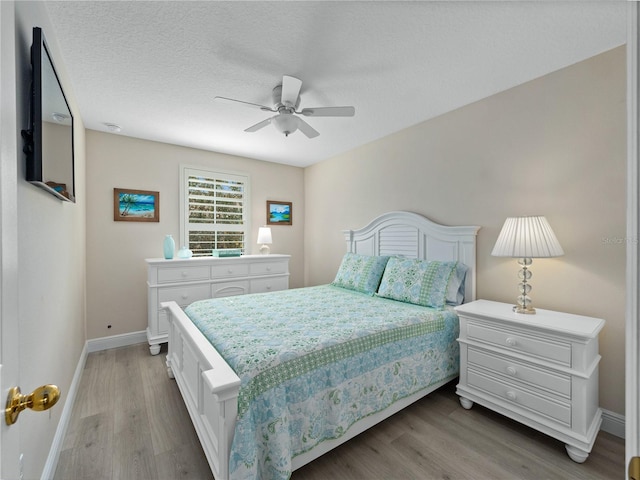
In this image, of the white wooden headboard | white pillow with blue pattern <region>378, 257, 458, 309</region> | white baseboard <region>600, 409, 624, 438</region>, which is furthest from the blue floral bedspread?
white baseboard <region>600, 409, 624, 438</region>

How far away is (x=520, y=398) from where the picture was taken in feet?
6.31

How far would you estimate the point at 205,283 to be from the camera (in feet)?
11.8

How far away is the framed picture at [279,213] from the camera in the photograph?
472 cm

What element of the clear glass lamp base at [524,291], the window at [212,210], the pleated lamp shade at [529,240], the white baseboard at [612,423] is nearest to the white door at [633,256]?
the pleated lamp shade at [529,240]

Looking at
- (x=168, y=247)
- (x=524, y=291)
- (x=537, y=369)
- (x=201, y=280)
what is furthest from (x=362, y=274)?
(x=168, y=247)

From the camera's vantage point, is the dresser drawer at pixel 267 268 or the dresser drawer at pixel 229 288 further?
the dresser drawer at pixel 267 268

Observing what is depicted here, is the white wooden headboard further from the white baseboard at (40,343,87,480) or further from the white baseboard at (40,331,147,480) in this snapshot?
the white baseboard at (40,343,87,480)

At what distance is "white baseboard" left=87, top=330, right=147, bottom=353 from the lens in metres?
3.33

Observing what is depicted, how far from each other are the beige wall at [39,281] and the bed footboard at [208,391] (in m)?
0.69

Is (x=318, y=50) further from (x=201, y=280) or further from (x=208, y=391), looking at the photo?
(x=201, y=280)

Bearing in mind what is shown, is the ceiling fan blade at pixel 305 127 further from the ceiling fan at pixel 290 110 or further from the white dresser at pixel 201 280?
the white dresser at pixel 201 280

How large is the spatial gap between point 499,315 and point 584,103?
63.6 inches

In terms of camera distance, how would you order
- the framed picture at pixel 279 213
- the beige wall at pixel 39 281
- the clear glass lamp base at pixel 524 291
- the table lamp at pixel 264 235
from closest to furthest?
the beige wall at pixel 39 281 → the clear glass lamp base at pixel 524 291 → the table lamp at pixel 264 235 → the framed picture at pixel 279 213

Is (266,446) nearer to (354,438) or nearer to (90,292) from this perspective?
(354,438)
